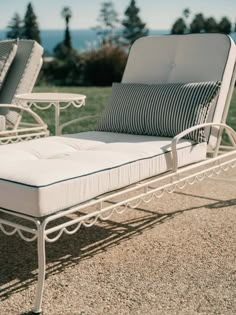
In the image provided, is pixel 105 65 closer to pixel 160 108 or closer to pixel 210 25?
pixel 160 108

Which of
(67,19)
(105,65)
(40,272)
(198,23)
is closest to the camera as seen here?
(40,272)

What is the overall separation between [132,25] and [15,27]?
1011 cm

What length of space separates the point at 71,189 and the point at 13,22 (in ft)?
145

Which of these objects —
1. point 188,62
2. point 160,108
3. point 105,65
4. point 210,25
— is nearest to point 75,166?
point 160,108

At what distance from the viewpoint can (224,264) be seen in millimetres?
2385

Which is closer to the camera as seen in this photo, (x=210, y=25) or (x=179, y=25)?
(x=210, y=25)

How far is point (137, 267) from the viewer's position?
7.67ft

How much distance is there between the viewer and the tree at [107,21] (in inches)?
1788

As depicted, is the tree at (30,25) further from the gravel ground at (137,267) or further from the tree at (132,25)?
the gravel ground at (137,267)

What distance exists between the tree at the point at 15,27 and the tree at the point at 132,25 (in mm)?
8944

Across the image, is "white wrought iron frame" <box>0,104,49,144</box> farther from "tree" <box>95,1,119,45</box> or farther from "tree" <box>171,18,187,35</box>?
"tree" <box>171,18,187,35</box>

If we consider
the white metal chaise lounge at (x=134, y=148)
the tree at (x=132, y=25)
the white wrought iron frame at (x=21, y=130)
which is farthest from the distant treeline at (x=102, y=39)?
the white metal chaise lounge at (x=134, y=148)

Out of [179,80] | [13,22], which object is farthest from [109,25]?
[179,80]

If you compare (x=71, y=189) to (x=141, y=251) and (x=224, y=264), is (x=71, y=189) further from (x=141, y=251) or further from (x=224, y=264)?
(x=224, y=264)
